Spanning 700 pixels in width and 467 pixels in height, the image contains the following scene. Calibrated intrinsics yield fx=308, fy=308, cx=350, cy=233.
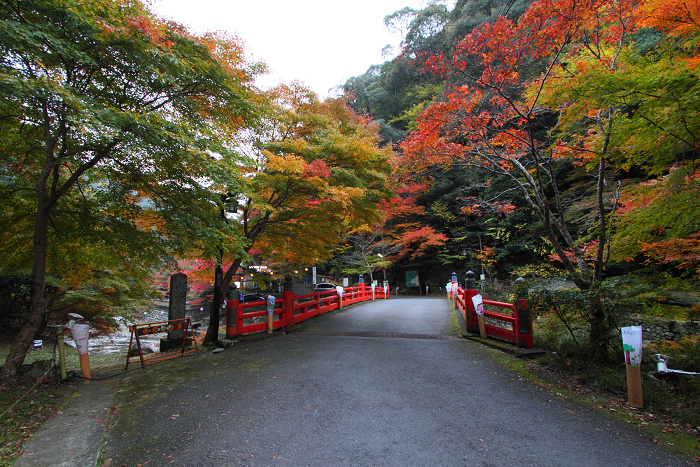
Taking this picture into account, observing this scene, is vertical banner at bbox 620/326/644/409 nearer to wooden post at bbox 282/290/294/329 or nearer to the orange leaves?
the orange leaves

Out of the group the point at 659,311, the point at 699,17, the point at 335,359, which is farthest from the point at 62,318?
the point at 699,17

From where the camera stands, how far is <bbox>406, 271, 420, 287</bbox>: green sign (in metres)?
26.6

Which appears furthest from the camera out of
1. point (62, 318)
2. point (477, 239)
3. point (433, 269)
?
point (433, 269)

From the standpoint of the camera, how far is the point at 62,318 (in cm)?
820

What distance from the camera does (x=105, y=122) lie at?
12.0 feet

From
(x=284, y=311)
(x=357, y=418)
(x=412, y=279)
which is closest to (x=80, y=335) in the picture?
(x=357, y=418)

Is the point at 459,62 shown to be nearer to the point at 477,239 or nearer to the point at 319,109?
the point at 319,109

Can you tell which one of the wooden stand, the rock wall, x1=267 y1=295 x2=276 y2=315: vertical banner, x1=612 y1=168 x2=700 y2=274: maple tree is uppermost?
x1=612 y1=168 x2=700 y2=274: maple tree

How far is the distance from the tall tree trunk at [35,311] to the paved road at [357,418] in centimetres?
145

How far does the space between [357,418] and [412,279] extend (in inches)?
952

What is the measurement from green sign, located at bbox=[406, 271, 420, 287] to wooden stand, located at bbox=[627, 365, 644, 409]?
23250 millimetres

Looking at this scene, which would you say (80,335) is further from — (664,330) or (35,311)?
(664,330)

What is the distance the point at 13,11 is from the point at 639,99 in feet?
25.5

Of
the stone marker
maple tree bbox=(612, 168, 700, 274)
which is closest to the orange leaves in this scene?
maple tree bbox=(612, 168, 700, 274)
